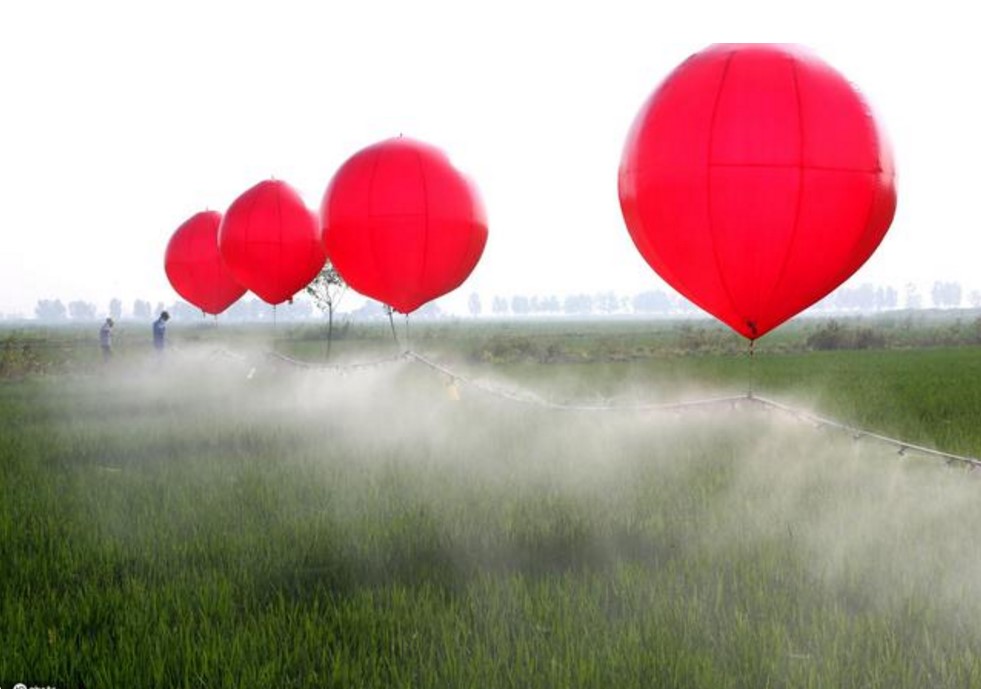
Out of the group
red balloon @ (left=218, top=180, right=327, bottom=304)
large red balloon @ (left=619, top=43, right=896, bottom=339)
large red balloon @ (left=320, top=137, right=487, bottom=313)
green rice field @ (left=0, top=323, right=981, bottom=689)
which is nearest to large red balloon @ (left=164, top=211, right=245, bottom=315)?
red balloon @ (left=218, top=180, right=327, bottom=304)

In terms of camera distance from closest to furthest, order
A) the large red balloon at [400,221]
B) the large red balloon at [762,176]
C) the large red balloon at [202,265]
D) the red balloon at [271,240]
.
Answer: the large red balloon at [762,176]
the large red balloon at [400,221]
the red balloon at [271,240]
the large red balloon at [202,265]

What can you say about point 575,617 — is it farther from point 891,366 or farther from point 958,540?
point 891,366

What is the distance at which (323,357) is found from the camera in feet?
104

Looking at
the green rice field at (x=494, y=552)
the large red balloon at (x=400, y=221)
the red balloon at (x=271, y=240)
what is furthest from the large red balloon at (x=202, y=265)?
the large red balloon at (x=400, y=221)

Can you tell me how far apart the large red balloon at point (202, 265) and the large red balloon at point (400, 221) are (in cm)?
680

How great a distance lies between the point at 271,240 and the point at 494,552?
9053 mm

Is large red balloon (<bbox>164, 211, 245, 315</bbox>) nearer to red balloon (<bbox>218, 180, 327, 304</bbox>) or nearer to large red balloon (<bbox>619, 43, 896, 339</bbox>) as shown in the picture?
red balloon (<bbox>218, 180, 327, 304</bbox>)

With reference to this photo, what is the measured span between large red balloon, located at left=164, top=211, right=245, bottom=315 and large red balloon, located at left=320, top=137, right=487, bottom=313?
22.3ft

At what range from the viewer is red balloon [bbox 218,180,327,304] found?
13.6 m

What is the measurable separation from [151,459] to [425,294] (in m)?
3.78

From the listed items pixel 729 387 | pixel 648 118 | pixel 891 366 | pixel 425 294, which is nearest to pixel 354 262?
pixel 425 294

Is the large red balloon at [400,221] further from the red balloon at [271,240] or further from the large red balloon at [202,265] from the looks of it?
the large red balloon at [202,265]

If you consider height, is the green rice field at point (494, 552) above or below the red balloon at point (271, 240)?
below

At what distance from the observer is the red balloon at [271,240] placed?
Answer: 13.6 m
